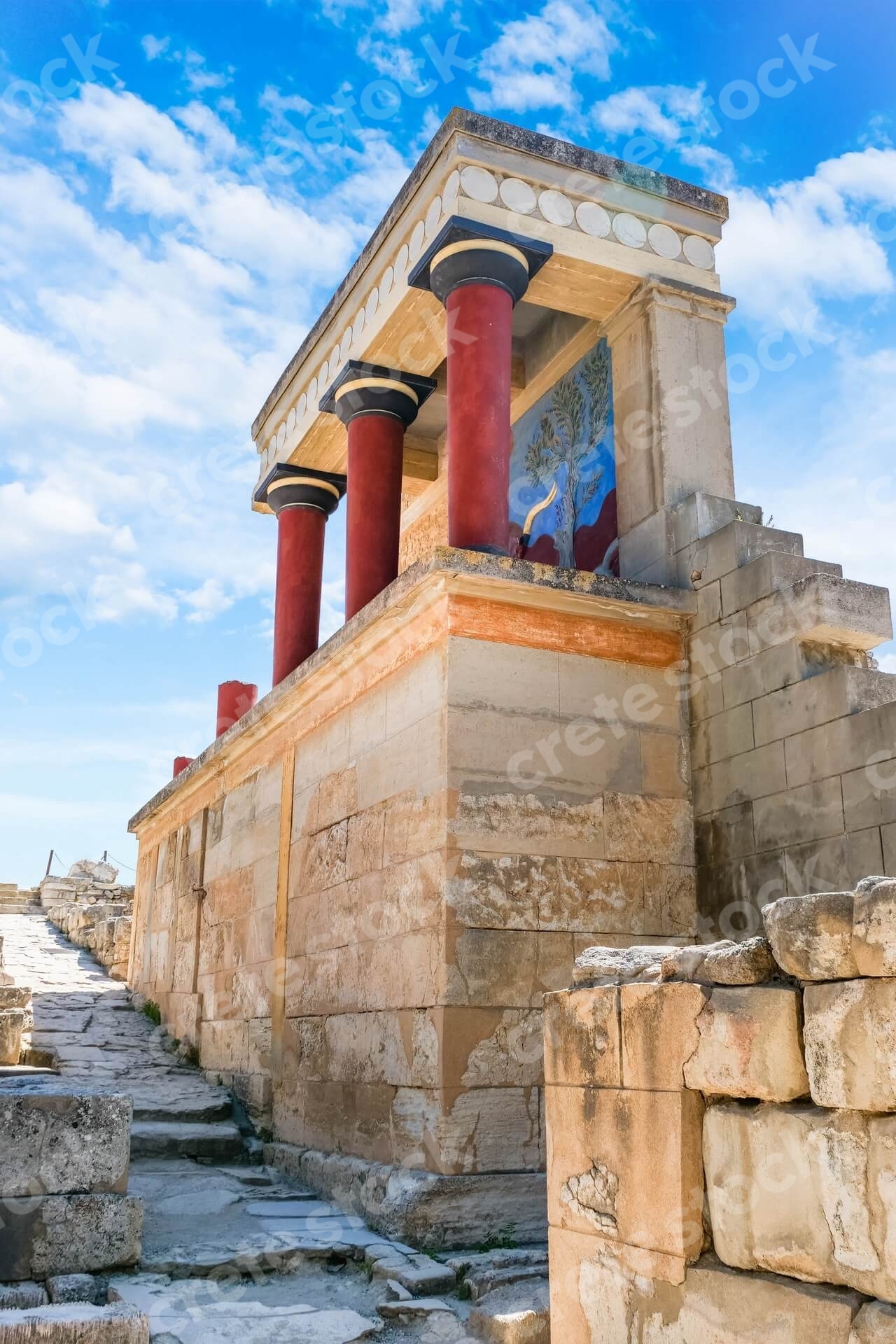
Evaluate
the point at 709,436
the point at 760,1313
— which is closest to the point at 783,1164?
the point at 760,1313

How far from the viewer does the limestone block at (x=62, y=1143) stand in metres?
5.04

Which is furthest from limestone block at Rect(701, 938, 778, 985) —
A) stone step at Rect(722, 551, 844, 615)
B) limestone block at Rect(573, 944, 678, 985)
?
stone step at Rect(722, 551, 844, 615)

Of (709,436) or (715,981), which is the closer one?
(715,981)

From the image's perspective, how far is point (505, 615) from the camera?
6.60m

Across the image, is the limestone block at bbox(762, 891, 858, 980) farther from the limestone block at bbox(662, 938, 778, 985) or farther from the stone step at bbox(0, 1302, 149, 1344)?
the stone step at bbox(0, 1302, 149, 1344)

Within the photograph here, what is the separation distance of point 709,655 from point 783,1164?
14.0 feet

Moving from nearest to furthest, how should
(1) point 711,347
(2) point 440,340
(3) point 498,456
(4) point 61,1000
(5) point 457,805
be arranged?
(5) point 457,805 < (3) point 498,456 < (1) point 711,347 < (2) point 440,340 < (4) point 61,1000

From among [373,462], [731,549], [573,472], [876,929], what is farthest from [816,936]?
[373,462]

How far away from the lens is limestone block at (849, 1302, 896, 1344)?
Answer: 2588 mm

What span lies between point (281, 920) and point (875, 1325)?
623 centimetres

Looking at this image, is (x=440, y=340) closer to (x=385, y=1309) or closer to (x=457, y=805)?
(x=457, y=805)

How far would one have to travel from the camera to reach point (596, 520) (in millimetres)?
8469

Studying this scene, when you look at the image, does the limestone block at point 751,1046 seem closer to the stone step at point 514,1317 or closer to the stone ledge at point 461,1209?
the stone step at point 514,1317

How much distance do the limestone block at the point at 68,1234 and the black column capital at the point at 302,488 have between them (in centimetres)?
720
